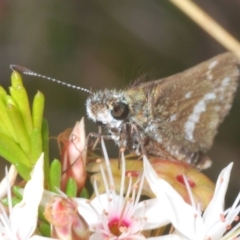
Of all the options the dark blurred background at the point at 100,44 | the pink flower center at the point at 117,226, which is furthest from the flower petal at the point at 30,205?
the dark blurred background at the point at 100,44

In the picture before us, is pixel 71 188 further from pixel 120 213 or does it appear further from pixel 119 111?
pixel 119 111

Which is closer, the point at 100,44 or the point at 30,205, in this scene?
the point at 30,205

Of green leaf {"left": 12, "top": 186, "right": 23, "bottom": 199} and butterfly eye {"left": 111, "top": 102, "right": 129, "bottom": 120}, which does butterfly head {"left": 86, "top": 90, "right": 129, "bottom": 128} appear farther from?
green leaf {"left": 12, "top": 186, "right": 23, "bottom": 199}

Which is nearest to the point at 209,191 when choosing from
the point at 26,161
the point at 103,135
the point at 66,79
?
the point at 103,135

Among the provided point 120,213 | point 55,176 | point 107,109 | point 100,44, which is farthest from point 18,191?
point 100,44

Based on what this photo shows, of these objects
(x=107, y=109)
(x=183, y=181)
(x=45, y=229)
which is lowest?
(x=45, y=229)

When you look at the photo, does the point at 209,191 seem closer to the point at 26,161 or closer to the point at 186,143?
the point at 186,143

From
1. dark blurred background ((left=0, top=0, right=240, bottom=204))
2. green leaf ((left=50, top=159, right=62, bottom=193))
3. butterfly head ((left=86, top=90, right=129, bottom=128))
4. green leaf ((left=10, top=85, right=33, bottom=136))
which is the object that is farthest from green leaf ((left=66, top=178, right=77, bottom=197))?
dark blurred background ((left=0, top=0, right=240, bottom=204))
